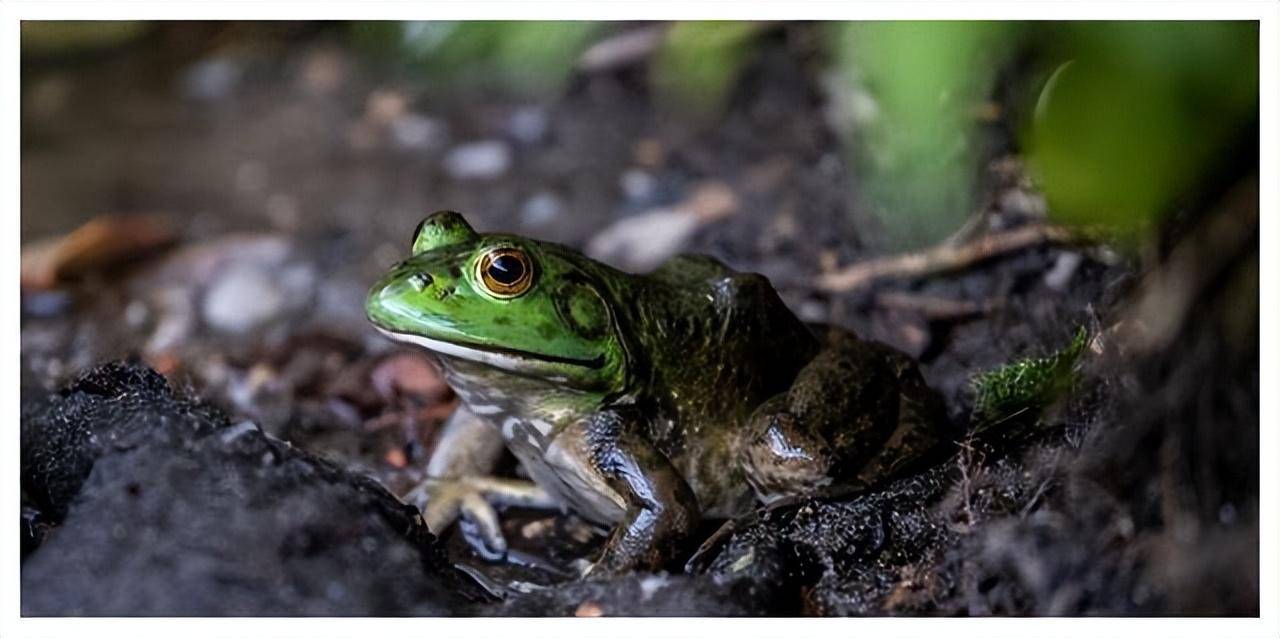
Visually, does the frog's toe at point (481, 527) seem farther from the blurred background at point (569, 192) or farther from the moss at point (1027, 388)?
the moss at point (1027, 388)

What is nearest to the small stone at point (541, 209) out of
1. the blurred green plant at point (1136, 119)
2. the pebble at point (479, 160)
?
the pebble at point (479, 160)

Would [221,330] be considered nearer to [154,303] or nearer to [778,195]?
[154,303]

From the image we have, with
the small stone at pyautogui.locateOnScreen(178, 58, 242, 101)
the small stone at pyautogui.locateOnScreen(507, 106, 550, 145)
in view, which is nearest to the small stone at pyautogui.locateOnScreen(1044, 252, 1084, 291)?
the small stone at pyautogui.locateOnScreen(507, 106, 550, 145)

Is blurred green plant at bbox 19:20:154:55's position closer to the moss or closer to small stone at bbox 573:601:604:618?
small stone at bbox 573:601:604:618

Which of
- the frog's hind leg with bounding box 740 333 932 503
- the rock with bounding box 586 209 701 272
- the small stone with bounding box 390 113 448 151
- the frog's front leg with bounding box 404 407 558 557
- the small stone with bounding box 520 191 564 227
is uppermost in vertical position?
the small stone with bounding box 390 113 448 151

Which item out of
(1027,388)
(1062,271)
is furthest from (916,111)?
(1062,271)

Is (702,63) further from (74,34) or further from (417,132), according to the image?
(74,34)

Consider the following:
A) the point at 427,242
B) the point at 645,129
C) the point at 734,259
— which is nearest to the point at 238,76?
the point at 645,129
